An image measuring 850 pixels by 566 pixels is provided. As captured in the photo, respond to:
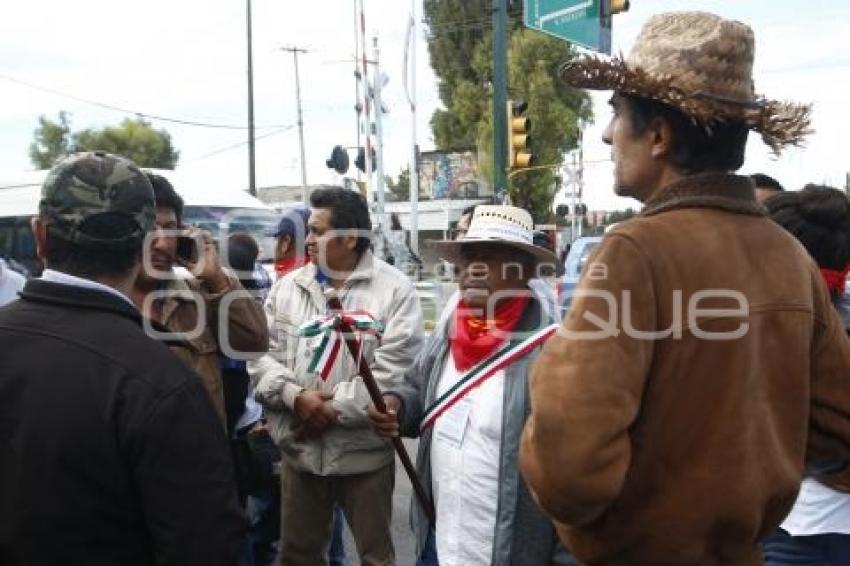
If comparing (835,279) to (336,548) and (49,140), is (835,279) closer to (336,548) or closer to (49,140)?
(336,548)

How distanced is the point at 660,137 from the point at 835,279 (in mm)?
1386

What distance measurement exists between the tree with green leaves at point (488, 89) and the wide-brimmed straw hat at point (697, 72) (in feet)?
87.9

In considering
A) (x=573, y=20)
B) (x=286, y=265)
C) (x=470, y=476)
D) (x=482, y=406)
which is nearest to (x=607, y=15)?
(x=573, y=20)

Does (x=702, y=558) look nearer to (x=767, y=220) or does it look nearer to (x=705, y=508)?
(x=705, y=508)

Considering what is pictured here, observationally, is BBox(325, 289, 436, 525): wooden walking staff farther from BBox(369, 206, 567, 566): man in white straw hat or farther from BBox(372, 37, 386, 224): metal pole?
BBox(372, 37, 386, 224): metal pole

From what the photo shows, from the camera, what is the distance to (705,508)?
1.67m

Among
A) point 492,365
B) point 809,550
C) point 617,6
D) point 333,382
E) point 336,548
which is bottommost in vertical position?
point 336,548

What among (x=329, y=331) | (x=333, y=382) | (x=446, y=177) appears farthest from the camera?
(x=446, y=177)

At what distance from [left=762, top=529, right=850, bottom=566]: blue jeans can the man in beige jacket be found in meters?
1.50

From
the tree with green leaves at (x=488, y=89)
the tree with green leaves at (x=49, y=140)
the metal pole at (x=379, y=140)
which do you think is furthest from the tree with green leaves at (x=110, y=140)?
the metal pole at (x=379, y=140)

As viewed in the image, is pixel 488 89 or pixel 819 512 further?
pixel 488 89

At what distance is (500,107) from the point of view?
10.8 meters

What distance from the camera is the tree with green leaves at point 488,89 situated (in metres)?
31.3

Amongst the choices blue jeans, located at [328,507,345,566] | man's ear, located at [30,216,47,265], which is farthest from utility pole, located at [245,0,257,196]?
man's ear, located at [30,216,47,265]
